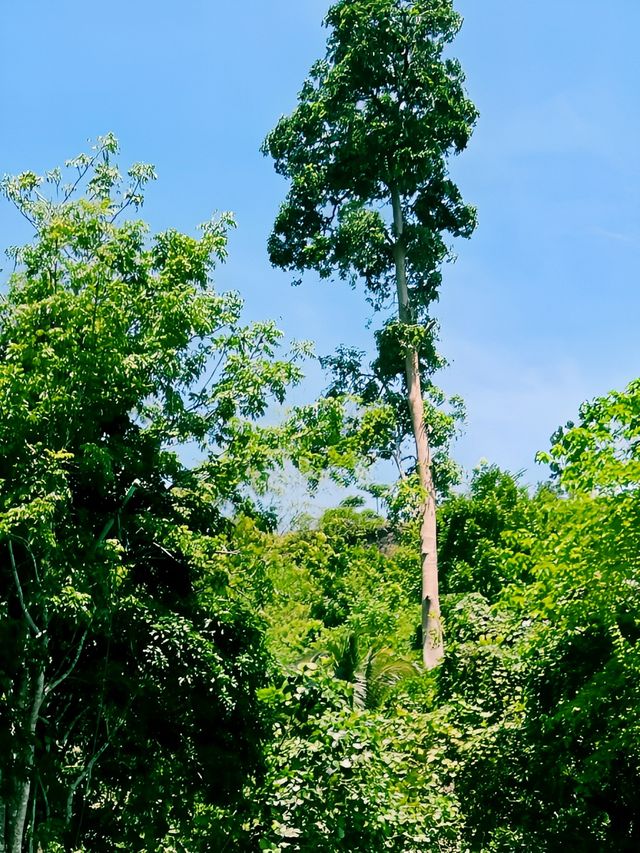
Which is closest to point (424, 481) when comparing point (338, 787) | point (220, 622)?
point (220, 622)

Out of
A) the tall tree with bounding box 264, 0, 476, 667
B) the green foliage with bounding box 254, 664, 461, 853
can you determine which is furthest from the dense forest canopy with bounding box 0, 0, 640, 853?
the tall tree with bounding box 264, 0, 476, 667

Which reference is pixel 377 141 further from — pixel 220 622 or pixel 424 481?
pixel 220 622

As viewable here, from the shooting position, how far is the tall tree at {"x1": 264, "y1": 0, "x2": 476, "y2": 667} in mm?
15766

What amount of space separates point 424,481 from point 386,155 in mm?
6505

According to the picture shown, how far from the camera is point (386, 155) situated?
1595cm

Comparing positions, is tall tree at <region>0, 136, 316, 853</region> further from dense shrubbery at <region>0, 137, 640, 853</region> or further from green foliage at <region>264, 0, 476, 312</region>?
green foliage at <region>264, 0, 476, 312</region>

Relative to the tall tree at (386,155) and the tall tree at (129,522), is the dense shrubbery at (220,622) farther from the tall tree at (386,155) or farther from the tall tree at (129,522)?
the tall tree at (386,155)

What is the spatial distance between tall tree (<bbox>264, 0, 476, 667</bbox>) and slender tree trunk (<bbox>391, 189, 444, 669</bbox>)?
0.03 metres

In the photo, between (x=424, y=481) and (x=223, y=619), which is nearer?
(x=223, y=619)

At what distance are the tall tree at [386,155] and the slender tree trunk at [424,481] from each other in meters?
0.03

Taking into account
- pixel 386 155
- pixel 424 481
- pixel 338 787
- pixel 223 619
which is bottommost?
pixel 338 787

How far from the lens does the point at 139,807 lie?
9555mm

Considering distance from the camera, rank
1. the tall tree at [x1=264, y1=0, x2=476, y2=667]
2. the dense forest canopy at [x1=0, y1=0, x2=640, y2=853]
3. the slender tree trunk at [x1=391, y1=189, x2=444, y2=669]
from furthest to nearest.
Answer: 1. the tall tree at [x1=264, y1=0, x2=476, y2=667]
2. the slender tree trunk at [x1=391, y1=189, x2=444, y2=669]
3. the dense forest canopy at [x1=0, y1=0, x2=640, y2=853]

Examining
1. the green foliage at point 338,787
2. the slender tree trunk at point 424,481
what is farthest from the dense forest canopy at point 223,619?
the slender tree trunk at point 424,481
